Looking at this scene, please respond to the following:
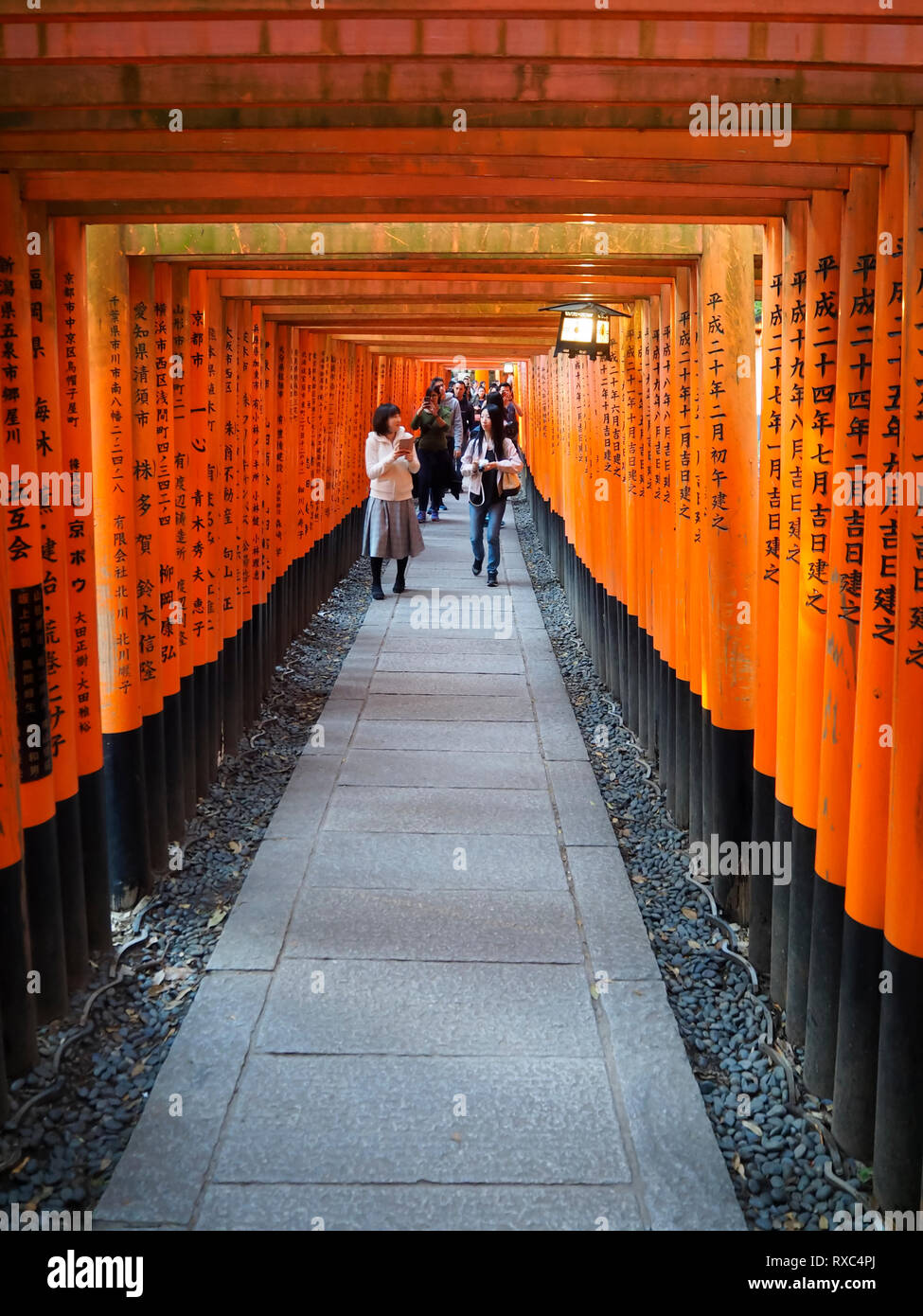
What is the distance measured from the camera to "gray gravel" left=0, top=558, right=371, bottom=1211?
3.32 m

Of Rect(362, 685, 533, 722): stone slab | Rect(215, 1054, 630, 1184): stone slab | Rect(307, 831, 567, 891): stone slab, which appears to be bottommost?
Rect(215, 1054, 630, 1184): stone slab

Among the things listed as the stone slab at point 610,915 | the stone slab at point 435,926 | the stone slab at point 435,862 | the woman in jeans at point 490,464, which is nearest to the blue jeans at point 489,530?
the woman in jeans at point 490,464

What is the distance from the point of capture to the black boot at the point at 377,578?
12133mm

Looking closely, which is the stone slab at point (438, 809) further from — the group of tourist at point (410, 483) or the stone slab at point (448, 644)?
the group of tourist at point (410, 483)

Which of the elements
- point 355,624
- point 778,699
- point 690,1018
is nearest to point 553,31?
point 778,699

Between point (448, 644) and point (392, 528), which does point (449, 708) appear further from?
point (392, 528)

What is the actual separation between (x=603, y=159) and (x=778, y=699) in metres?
1.88

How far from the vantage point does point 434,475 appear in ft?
59.5

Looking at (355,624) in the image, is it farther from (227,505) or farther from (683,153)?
(683,153)

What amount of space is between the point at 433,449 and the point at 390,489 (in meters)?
6.35

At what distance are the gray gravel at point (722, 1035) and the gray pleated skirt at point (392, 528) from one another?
477cm

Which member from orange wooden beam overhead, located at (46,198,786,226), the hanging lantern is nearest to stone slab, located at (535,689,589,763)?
the hanging lantern

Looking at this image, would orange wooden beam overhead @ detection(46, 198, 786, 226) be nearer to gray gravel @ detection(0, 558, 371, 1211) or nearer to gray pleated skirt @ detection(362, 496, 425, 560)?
gray gravel @ detection(0, 558, 371, 1211)

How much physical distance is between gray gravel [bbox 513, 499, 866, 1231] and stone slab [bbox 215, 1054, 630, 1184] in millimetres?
361
